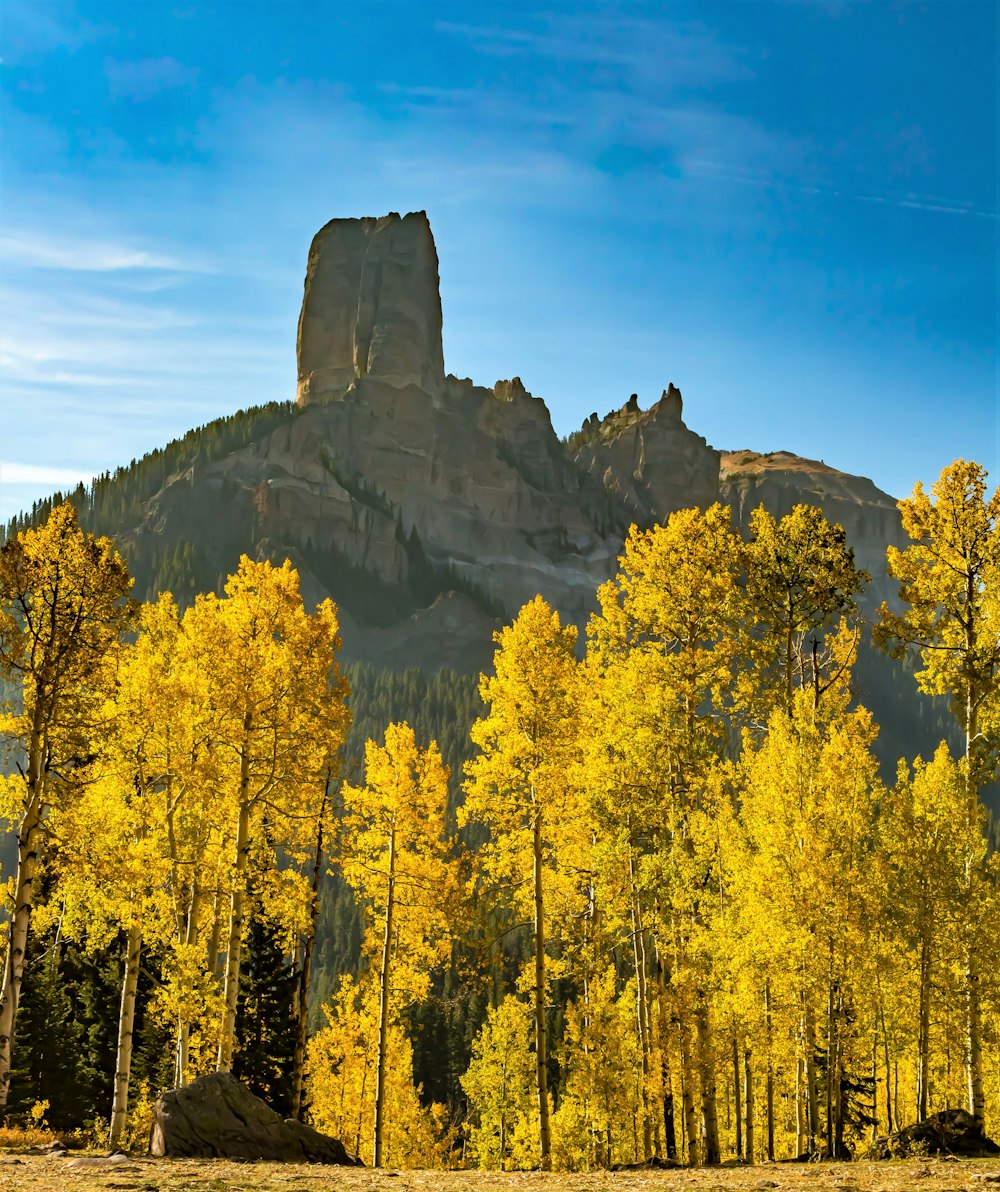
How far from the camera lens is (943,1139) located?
1816 centimetres

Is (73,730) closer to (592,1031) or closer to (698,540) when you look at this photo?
(698,540)

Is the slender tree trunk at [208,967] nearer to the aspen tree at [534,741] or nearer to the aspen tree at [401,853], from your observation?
the aspen tree at [401,853]

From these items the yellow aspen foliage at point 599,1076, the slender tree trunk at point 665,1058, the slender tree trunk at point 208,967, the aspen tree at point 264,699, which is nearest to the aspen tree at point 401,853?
the slender tree trunk at point 208,967

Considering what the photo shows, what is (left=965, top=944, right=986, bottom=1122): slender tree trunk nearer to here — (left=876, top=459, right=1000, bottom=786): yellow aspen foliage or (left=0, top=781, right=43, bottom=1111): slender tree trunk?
(left=876, top=459, right=1000, bottom=786): yellow aspen foliage

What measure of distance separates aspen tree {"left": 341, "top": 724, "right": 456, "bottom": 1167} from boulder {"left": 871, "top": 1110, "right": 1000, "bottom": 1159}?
11.6 meters

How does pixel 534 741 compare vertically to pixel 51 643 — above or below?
below

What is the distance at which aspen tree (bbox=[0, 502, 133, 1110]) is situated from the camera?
18.3 m

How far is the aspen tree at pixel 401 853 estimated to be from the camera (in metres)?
27.4

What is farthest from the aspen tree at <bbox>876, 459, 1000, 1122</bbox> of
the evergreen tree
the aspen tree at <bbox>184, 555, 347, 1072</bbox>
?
the evergreen tree

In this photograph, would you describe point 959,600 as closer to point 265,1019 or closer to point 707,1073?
point 707,1073

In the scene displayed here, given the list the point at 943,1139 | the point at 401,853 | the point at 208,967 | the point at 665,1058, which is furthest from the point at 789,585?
the point at 208,967

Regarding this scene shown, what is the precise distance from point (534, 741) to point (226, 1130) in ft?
30.7

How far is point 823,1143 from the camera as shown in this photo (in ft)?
68.7

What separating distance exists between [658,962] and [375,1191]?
10.4m
